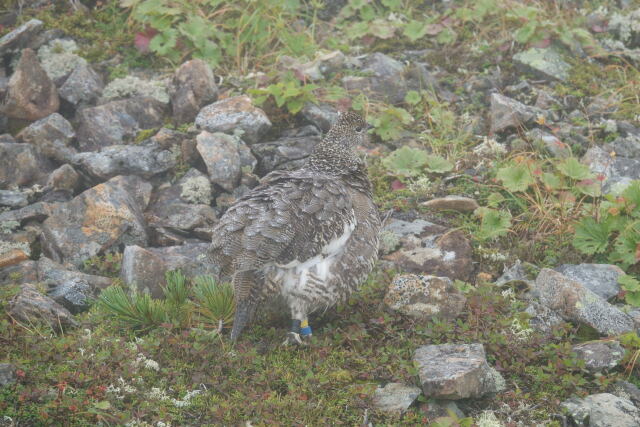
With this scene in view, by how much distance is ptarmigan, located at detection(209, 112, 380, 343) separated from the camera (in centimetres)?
527

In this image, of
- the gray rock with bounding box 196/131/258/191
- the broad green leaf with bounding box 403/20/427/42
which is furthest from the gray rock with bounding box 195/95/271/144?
the broad green leaf with bounding box 403/20/427/42

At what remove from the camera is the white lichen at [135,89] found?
28.9ft

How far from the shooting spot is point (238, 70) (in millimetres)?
9492

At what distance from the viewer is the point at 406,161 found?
320 inches

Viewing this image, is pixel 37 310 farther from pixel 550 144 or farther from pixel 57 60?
pixel 550 144

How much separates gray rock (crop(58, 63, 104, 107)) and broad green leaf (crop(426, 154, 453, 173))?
406cm

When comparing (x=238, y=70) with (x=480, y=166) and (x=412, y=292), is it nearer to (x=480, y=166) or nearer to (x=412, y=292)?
(x=480, y=166)

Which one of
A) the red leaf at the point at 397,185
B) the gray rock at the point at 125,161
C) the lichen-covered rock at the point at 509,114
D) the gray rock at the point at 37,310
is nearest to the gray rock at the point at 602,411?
the red leaf at the point at 397,185

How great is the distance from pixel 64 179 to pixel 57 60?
2189mm

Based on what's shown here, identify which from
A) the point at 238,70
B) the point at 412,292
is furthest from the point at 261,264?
the point at 238,70

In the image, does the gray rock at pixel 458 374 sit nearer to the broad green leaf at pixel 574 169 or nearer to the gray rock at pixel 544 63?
the broad green leaf at pixel 574 169

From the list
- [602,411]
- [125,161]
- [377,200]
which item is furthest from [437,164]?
[602,411]

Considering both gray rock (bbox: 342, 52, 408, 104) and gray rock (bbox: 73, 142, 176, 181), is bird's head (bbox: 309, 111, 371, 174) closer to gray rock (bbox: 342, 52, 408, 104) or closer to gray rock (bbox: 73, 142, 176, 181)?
gray rock (bbox: 73, 142, 176, 181)

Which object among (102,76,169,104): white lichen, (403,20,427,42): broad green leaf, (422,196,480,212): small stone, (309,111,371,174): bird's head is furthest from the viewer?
(403,20,427,42): broad green leaf
